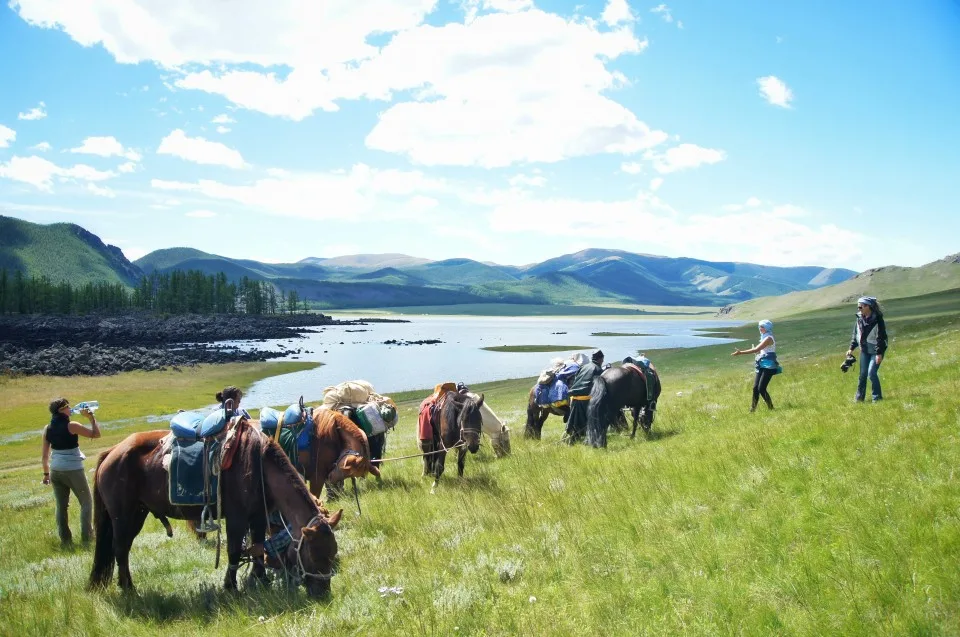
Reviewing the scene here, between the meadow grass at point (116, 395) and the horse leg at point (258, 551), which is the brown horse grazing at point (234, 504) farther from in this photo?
the meadow grass at point (116, 395)

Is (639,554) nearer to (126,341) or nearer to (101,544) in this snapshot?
(101,544)

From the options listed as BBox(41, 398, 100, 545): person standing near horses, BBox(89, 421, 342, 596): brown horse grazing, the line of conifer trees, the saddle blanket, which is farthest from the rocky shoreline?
BBox(89, 421, 342, 596): brown horse grazing

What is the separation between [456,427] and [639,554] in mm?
6427

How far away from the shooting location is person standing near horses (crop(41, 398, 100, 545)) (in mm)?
9805

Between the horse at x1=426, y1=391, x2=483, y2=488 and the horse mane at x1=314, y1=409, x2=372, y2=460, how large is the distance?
2459mm

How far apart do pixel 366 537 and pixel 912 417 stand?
858cm

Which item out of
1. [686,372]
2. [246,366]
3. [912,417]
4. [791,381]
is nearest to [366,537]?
[912,417]

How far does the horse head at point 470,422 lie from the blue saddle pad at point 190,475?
203 inches

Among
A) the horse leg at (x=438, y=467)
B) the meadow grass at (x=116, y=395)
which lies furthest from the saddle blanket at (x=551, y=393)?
the meadow grass at (x=116, y=395)

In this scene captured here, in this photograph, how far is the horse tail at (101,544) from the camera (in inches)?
290

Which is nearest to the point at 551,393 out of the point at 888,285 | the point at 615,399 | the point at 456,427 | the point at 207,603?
the point at 615,399

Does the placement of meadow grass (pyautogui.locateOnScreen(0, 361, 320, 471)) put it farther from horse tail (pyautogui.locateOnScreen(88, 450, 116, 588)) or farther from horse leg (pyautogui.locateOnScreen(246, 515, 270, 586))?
horse leg (pyautogui.locateOnScreen(246, 515, 270, 586))

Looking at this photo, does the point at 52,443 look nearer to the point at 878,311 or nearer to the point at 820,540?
the point at 820,540

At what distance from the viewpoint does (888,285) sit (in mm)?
139000
